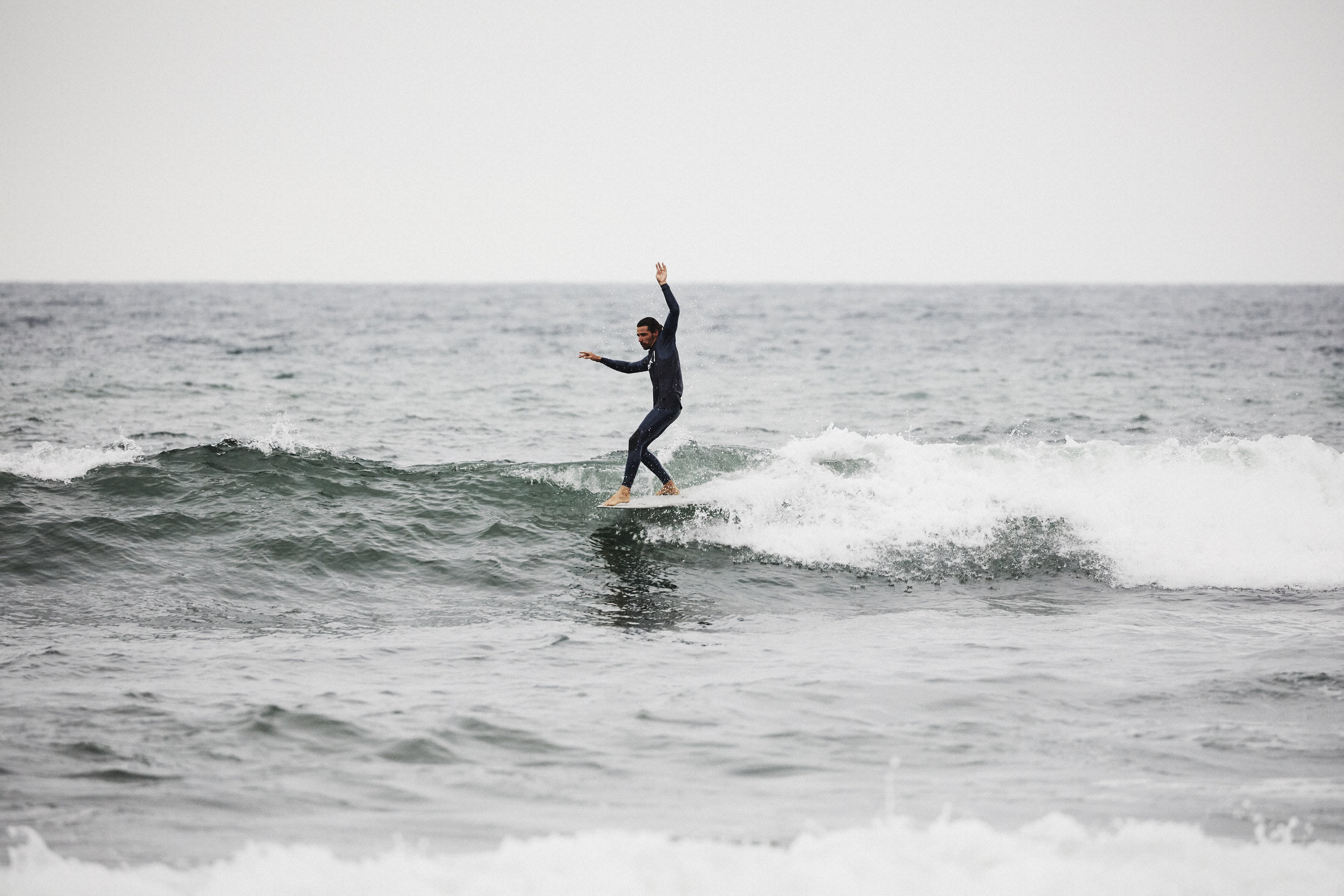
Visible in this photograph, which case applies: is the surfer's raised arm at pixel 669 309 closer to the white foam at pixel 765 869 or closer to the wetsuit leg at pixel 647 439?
the wetsuit leg at pixel 647 439

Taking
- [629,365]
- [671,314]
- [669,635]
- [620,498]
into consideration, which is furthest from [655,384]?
[669,635]

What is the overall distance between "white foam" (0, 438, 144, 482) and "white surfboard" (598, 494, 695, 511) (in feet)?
22.4

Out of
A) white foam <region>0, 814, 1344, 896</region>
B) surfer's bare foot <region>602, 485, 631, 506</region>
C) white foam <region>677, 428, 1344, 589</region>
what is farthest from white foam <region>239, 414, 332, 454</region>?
white foam <region>0, 814, 1344, 896</region>

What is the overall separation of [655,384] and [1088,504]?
17.3ft

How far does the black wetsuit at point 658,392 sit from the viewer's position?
11.4 meters

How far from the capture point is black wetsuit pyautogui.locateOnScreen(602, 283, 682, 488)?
1139 cm

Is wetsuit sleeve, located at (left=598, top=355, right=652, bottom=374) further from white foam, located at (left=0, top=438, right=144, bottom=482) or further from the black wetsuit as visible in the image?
white foam, located at (left=0, top=438, right=144, bottom=482)

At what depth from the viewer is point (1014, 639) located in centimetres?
839

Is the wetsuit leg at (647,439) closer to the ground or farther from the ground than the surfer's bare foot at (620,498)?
farther from the ground

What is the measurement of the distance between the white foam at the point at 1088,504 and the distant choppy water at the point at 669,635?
58 mm

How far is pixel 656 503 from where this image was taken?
12.2 meters

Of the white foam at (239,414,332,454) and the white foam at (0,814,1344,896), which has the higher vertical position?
the white foam at (239,414,332,454)

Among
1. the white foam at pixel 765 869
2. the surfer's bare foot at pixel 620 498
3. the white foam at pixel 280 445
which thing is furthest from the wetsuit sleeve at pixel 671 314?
the white foam at pixel 765 869

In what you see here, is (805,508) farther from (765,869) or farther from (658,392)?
(765,869)
